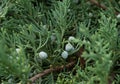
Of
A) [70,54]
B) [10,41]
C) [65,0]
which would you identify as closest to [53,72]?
[70,54]

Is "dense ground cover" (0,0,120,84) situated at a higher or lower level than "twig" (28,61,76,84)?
higher

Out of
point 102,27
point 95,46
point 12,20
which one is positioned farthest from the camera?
point 12,20

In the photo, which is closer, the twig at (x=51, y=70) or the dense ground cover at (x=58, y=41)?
the dense ground cover at (x=58, y=41)

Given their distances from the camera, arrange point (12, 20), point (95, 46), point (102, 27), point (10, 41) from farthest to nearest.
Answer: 1. point (12, 20)
2. point (10, 41)
3. point (102, 27)
4. point (95, 46)

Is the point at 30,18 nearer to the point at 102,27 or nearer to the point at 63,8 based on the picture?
the point at 63,8

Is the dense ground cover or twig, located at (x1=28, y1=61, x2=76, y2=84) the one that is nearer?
the dense ground cover

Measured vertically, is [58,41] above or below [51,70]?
above

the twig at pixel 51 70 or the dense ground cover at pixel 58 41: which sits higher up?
the dense ground cover at pixel 58 41

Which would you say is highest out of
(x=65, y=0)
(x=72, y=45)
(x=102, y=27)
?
(x=65, y=0)
